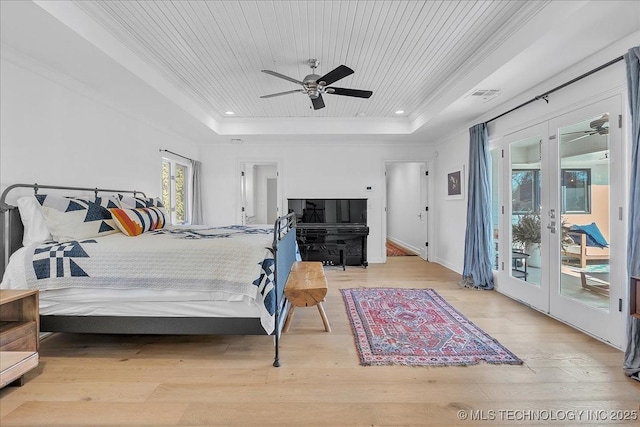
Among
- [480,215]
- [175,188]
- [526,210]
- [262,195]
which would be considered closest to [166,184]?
[175,188]

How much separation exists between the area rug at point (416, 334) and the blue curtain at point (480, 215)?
909 mm

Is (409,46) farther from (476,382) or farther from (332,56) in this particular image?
(476,382)

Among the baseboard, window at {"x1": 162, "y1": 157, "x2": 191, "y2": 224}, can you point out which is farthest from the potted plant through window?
window at {"x1": 162, "y1": 157, "x2": 191, "y2": 224}

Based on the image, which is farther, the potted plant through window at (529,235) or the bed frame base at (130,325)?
the potted plant through window at (529,235)

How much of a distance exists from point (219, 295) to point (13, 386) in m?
1.35

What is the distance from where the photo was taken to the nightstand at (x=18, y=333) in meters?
1.70

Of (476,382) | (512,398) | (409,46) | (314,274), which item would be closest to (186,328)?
(314,274)

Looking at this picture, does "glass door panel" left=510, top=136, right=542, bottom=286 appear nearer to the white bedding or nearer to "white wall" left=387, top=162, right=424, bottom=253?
"white wall" left=387, top=162, right=424, bottom=253

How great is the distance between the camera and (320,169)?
6.02 meters

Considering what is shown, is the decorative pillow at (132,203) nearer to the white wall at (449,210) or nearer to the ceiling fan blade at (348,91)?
the ceiling fan blade at (348,91)

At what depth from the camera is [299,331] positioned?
2.75m

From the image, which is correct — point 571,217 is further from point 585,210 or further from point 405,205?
point 405,205

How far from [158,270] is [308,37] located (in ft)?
7.73

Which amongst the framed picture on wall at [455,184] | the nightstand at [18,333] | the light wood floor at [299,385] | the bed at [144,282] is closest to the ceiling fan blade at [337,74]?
the bed at [144,282]
